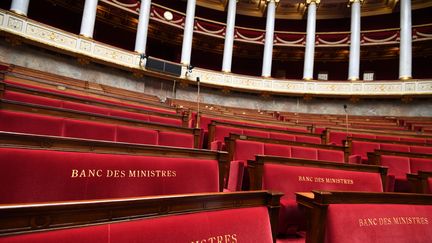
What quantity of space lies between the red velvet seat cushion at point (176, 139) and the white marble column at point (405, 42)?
6.11m

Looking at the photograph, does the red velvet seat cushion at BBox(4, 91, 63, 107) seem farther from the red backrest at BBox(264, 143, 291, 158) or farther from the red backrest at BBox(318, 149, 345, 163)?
the red backrest at BBox(318, 149, 345, 163)

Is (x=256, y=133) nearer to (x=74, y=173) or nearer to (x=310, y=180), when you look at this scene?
(x=310, y=180)

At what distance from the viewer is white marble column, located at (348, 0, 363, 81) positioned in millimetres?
6316

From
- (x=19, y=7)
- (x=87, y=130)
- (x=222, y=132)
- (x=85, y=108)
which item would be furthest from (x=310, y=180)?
(x=19, y=7)

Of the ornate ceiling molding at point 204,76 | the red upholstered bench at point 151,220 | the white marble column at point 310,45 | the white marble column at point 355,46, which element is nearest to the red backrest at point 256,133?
the red upholstered bench at point 151,220

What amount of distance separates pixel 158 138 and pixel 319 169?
2.69 feet

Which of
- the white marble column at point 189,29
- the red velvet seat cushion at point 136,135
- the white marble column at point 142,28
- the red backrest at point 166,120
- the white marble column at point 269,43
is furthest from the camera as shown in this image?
the white marble column at point 269,43

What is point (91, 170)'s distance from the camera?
76 centimetres

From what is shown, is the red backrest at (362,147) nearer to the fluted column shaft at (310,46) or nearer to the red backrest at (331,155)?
the red backrest at (331,155)

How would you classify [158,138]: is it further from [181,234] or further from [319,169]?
[181,234]

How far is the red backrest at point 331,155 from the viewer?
1.76m

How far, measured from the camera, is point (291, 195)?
1050 mm

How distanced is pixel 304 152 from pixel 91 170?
1.34 m

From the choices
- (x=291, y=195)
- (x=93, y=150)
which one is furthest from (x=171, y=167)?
(x=291, y=195)
